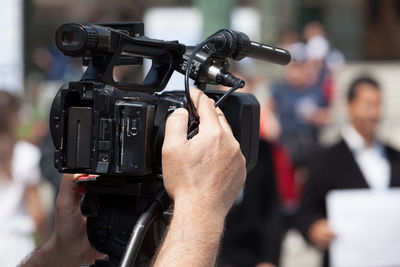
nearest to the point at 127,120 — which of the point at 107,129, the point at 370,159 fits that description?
the point at 107,129

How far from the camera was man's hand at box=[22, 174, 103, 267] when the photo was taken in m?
2.29

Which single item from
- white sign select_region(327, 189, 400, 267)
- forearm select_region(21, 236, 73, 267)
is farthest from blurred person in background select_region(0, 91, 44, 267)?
forearm select_region(21, 236, 73, 267)

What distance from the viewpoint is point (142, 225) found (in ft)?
6.34

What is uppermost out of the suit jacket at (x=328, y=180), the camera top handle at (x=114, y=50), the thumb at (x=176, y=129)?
the camera top handle at (x=114, y=50)

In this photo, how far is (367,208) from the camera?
474cm

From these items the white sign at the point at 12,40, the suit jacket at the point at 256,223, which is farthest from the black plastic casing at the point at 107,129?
the white sign at the point at 12,40

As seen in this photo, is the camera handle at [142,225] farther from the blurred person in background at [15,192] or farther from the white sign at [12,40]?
the white sign at [12,40]

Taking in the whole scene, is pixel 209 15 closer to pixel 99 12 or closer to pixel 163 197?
pixel 99 12

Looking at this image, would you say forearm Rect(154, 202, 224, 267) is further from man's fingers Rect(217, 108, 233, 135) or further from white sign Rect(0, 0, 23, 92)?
white sign Rect(0, 0, 23, 92)

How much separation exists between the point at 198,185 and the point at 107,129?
0.26 metres

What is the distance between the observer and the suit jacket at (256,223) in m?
4.38

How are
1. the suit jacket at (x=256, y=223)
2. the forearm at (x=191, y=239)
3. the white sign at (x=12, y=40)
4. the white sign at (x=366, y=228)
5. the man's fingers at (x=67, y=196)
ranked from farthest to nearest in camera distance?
the white sign at (x=12, y=40)
the white sign at (x=366, y=228)
the suit jacket at (x=256, y=223)
the man's fingers at (x=67, y=196)
the forearm at (x=191, y=239)

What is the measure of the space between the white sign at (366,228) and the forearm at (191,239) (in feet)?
9.89

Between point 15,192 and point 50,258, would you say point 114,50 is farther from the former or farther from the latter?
point 15,192
